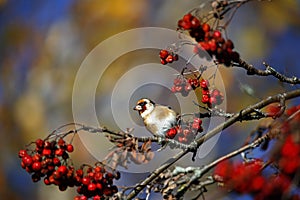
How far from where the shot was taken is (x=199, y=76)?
130cm

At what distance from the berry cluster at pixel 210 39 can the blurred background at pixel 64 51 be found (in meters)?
2.21

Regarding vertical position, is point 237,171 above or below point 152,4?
below

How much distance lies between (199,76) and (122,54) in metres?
2.71

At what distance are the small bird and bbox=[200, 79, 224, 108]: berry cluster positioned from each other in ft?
1.12

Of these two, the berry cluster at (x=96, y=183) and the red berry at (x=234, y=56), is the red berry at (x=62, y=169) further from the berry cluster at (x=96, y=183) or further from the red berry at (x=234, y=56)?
the red berry at (x=234, y=56)

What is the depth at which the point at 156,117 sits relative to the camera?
1931mm

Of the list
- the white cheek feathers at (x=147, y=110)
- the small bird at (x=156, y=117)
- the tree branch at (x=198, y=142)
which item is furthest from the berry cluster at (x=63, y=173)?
the white cheek feathers at (x=147, y=110)

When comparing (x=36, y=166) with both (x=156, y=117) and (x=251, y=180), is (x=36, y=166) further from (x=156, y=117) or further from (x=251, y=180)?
(x=156, y=117)

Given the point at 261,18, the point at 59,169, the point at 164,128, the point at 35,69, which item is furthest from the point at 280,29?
the point at 59,169

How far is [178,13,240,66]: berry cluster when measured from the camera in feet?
3.15

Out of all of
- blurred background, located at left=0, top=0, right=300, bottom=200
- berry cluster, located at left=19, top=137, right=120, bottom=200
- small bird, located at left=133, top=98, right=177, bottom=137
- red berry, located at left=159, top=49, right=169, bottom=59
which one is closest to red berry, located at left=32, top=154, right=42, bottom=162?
berry cluster, located at left=19, top=137, right=120, bottom=200

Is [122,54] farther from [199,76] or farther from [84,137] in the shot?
[199,76]

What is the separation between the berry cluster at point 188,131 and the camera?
4.32 feet

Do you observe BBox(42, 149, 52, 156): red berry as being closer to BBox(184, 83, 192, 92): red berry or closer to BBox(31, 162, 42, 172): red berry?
BBox(31, 162, 42, 172): red berry
